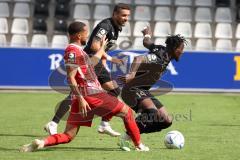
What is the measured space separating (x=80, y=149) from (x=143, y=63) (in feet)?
5.40

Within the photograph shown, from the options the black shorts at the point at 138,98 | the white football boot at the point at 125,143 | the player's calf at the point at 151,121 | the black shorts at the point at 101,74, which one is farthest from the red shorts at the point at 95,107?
the black shorts at the point at 101,74

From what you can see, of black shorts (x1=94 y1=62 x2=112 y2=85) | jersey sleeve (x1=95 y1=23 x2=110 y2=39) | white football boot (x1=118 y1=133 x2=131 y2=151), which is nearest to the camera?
white football boot (x1=118 y1=133 x2=131 y2=151)

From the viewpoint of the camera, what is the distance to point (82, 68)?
899 cm

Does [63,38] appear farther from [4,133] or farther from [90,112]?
[90,112]

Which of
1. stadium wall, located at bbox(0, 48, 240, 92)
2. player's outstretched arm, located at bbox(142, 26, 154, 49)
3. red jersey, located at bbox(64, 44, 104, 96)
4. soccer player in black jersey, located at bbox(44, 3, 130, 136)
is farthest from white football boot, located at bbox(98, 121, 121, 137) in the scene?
stadium wall, located at bbox(0, 48, 240, 92)

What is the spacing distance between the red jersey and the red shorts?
10 cm

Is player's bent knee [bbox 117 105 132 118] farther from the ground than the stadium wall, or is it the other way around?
player's bent knee [bbox 117 105 132 118]

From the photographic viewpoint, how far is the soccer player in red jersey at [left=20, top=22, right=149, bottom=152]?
878 cm

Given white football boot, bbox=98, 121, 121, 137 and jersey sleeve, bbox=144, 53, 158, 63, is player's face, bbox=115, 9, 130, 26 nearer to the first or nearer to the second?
jersey sleeve, bbox=144, 53, 158, 63

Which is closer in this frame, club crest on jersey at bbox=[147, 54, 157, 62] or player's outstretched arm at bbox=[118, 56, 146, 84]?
player's outstretched arm at bbox=[118, 56, 146, 84]

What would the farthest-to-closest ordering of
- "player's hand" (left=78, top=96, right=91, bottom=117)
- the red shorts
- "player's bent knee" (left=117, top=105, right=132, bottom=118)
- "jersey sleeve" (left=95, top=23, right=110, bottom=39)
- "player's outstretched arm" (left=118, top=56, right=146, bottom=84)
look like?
"jersey sleeve" (left=95, top=23, right=110, bottom=39), "player's outstretched arm" (left=118, top=56, right=146, bottom=84), "player's bent knee" (left=117, top=105, right=132, bottom=118), the red shorts, "player's hand" (left=78, top=96, right=91, bottom=117)

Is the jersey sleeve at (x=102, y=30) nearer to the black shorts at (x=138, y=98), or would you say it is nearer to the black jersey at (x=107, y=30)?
the black jersey at (x=107, y=30)

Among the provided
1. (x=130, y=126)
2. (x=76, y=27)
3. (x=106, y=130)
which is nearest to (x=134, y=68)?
(x=130, y=126)

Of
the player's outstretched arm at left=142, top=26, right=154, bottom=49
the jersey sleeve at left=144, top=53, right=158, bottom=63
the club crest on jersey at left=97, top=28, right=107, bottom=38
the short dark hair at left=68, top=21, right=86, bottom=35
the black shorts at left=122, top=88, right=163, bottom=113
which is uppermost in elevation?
the short dark hair at left=68, top=21, right=86, bottom=35
